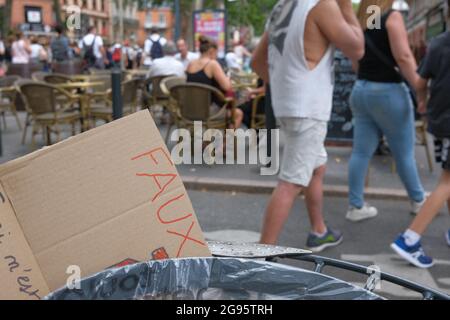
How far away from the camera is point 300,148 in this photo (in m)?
3.21

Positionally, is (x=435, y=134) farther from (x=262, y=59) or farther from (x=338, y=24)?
(x=262, y=59)

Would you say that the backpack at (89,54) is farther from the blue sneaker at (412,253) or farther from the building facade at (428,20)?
the blue sneaker at (412,253)

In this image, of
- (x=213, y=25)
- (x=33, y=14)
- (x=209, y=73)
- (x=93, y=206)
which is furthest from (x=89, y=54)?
(x=33, y=14)

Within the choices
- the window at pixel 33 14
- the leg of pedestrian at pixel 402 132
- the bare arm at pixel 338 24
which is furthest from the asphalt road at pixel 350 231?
the window at pixel 33 14

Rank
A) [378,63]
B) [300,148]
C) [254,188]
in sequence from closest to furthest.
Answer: [300,148]
[378,63]
[254,188]

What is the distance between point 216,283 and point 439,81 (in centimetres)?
286

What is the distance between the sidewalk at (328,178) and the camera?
5.37 m

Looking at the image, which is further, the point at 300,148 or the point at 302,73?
the point at 300,148

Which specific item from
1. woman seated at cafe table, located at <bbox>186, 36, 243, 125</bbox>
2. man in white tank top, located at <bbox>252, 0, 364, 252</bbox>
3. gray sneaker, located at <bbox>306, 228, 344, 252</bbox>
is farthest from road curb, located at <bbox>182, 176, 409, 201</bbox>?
man in white tank top, located at <bbox>252, 0, 364, 252</bbox>

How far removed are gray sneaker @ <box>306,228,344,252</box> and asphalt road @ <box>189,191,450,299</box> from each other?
1.9 inches

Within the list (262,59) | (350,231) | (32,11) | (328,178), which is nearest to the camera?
(262,59)

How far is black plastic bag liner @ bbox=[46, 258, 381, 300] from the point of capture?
1.12 metres

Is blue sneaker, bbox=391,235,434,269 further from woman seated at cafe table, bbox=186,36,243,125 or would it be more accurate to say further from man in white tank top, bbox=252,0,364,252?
woman seated at cafe table, bbox=186,36,243,125

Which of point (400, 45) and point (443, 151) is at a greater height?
point (400, 45)
